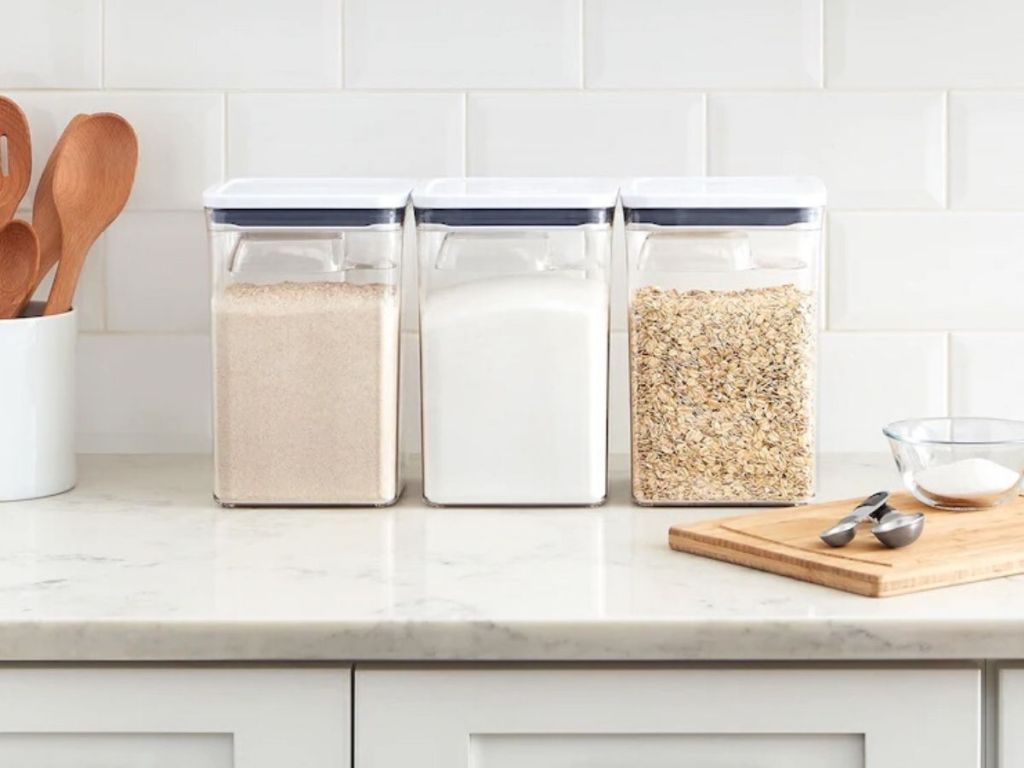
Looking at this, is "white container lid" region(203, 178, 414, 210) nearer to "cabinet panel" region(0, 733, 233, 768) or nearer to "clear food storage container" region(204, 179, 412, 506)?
"clear food storage container" region(204, 179, 412, 506)

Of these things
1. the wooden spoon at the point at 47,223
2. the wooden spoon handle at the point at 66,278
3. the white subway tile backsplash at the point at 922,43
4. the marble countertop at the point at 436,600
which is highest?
the white subway tile backsplash at the point at 922,43

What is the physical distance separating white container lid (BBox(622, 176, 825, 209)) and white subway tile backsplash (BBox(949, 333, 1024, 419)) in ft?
1.00

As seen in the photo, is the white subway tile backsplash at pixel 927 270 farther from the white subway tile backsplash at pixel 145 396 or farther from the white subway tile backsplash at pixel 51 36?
the white subway tile backsplash at pixel 51 36

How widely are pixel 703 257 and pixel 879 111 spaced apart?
0.35m

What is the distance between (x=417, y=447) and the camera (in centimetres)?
160

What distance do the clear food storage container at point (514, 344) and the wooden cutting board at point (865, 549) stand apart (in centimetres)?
17

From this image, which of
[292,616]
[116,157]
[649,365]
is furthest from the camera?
[116,157]

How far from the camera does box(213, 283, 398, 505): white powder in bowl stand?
4.36ft

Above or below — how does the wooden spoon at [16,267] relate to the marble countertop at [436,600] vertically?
above

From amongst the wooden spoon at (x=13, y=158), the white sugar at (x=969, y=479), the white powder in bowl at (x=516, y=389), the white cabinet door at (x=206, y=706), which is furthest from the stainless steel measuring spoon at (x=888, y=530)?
the wooden spoon at (x=13, y=158)

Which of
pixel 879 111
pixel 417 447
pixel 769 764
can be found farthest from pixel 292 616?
pixel 879 111

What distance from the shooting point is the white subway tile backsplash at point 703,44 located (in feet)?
5.13

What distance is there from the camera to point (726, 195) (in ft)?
4.33

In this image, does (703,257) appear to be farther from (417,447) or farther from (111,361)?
(111,361)
